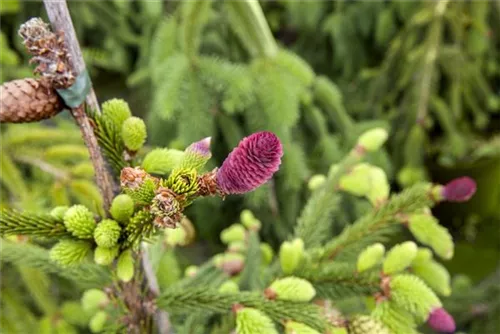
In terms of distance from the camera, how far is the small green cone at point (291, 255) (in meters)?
1.00

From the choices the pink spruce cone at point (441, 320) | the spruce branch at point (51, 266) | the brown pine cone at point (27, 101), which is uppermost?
the brown pine cone at point (27, 101)

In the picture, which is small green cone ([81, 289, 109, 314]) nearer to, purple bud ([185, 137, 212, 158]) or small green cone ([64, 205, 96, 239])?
small green cone ([64, 205, 96, 239])

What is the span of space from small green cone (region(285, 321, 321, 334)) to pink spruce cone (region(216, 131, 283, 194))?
389 millimetres

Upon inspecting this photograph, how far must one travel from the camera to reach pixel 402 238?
112 inches

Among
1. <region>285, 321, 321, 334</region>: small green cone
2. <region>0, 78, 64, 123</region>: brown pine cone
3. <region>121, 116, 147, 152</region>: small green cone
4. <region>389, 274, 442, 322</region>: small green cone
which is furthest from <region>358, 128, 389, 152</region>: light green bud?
<region>0, 78, 64, 123</region>: brown pine cone

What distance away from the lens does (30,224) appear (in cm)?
76

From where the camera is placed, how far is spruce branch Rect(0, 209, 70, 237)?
74 cm

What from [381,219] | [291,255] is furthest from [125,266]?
[381,219]

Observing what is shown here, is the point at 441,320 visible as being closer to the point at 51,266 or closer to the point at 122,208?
the point at 122,208

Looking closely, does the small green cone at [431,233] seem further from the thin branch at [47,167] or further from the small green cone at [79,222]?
the thin branch at [47,167]

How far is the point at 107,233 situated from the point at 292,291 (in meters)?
0.34

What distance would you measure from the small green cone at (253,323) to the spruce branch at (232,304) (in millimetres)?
44

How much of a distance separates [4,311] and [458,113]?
2.37m

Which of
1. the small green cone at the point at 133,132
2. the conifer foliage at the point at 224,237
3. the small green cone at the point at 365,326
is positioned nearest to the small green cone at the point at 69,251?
the conifer foliage at the point at 224,237
